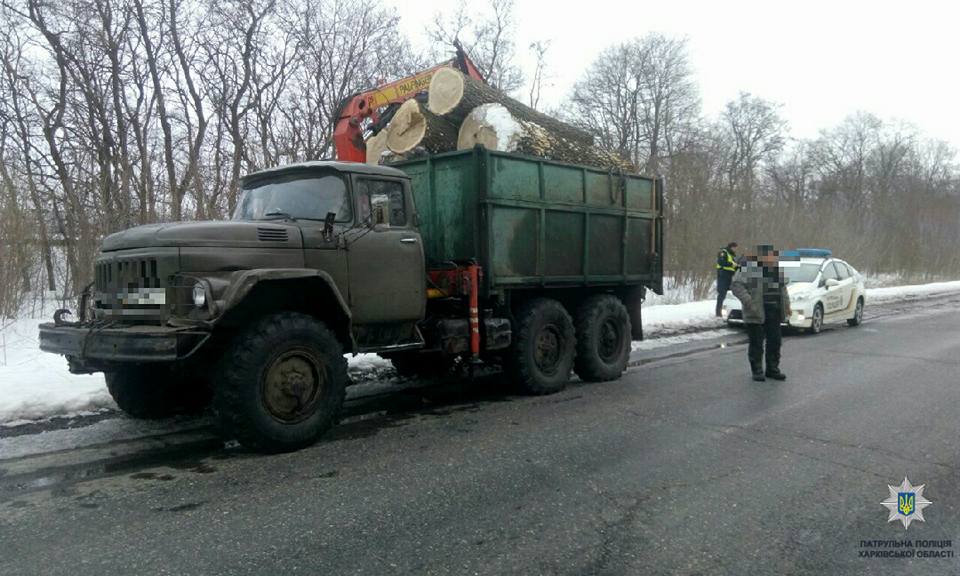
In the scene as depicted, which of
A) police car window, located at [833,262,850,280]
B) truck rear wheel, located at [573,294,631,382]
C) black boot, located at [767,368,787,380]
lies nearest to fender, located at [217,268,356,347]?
truck rear wheel, located at [573,294,631,382]

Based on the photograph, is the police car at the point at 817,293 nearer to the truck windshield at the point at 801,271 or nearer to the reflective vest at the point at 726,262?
the truck windshield at the point at 801,271

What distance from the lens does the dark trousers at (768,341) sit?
841 centimetres

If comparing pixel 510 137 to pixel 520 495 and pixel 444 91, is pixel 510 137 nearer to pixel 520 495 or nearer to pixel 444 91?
pixel 444 91

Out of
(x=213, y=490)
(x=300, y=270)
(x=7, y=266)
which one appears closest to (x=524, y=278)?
(x=300, y=270)

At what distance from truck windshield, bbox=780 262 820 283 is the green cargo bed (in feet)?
23.0

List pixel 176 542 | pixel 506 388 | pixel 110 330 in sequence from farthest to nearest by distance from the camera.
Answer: pixel 506 388 → pixel 110 330 → pixel 176 542

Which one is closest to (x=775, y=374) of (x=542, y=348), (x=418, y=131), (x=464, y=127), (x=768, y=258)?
(x=768, y=258)

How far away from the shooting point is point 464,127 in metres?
8.38

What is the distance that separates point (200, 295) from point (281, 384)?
92 cm

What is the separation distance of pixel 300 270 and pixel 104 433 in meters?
2.32

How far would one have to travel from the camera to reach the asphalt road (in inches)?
133

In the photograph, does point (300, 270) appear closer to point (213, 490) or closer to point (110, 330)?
point (110, 330)

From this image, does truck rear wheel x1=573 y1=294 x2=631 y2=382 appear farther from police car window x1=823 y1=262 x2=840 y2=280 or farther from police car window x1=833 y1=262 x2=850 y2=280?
police car window x1=833 y1=262 x2=850 y2=280

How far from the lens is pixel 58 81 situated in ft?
67.2
